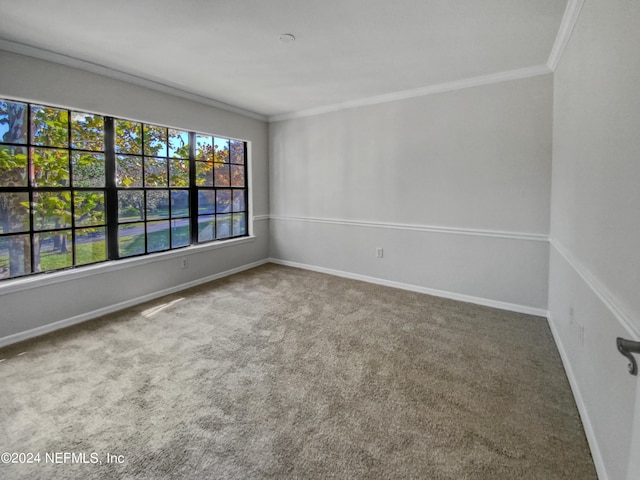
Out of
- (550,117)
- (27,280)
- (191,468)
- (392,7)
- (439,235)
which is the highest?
(392,7)

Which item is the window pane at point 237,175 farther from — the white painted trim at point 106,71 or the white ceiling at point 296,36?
the white ceiling at point 296,36

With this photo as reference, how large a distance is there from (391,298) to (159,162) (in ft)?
10.8

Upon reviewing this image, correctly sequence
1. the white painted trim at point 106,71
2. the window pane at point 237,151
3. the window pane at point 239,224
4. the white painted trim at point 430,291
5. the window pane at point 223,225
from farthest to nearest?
the window pane at point 239,224 < the window pane at point 237,151 < the window pane at point 223,225 < the white painted trim at point 430,291 < the white painted trim at point 106,71

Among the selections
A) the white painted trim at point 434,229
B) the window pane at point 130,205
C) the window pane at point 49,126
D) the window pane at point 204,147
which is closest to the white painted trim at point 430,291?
the white painted trim at point 434,229

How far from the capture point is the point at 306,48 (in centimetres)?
276

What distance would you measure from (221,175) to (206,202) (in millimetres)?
512

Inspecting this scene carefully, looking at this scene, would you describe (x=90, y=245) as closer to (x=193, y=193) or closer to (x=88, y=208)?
(x=88, y=208)

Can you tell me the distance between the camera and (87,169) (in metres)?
3.22

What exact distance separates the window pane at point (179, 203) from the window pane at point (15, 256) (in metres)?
1.49

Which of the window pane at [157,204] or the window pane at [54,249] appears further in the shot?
the window pane at [157,204]

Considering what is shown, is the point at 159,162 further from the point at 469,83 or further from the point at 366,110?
the point at 469,83

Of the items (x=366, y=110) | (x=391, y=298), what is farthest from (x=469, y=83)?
(x=391, y=298)

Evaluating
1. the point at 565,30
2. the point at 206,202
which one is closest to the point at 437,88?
the point at 565,30

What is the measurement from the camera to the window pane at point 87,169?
123 inches
